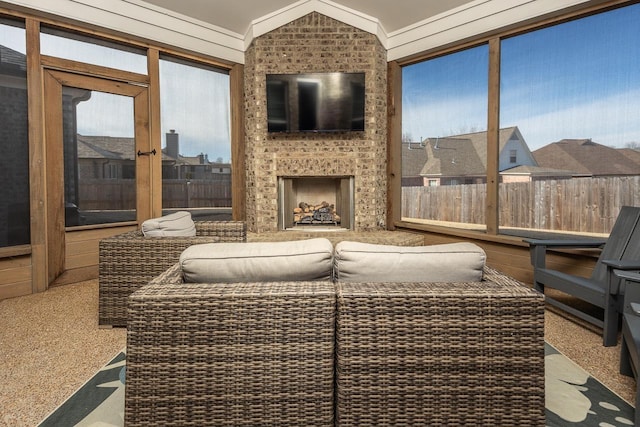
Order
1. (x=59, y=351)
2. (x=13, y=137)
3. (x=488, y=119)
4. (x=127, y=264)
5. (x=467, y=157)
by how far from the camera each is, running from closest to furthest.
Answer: (x=59, y=351), (x=127, y=264), (x=13, y=137), (x=488, y=119), (x=467, y=157)

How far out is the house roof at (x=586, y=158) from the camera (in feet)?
11.0

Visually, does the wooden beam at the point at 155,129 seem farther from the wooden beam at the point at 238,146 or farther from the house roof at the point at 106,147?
the wooden beam at the point at 238,146

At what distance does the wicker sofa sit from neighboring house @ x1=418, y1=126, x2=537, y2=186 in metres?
3.24

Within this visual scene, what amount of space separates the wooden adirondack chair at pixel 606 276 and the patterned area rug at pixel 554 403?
0.58 meters

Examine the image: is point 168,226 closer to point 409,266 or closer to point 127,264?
point 127,264

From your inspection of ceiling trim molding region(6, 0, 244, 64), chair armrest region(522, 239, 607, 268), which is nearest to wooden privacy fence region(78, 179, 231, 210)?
ceiling trim molding region(6, 0, 244, 64)

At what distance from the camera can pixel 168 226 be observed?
112 inches

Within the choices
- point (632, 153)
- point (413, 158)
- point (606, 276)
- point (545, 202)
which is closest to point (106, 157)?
point (413, 158)

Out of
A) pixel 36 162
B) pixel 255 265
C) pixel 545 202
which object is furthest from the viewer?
pixel 545 202

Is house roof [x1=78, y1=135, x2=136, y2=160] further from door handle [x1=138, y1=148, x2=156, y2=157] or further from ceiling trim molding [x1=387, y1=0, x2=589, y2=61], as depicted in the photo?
ceiling trim molding [x1=387, y1=0, x2=589, y2=61]

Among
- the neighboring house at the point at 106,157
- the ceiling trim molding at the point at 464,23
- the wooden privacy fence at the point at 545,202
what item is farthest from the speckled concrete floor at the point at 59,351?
the ceiling trim molding at the point at 464,23

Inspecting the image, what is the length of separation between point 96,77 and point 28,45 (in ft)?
1.98

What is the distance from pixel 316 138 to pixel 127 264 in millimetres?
3036

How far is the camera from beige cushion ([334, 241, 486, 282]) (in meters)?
1.48
